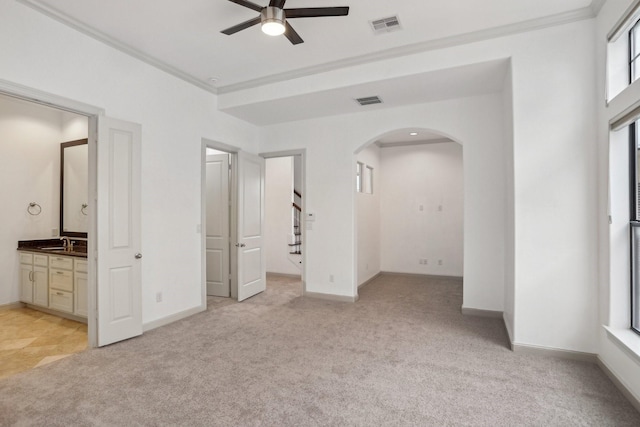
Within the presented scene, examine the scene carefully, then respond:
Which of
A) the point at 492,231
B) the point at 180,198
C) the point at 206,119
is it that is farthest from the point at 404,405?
the point at 206,119

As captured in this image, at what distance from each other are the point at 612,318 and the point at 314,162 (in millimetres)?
4000

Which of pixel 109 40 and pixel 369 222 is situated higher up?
pixel 109 40

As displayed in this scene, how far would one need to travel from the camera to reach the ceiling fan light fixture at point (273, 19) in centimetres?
262

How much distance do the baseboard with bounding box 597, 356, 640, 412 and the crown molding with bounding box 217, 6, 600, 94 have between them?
3005 millimetres

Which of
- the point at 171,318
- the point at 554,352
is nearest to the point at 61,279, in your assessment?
the point at 171,318

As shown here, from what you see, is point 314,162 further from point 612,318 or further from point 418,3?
point 612,318

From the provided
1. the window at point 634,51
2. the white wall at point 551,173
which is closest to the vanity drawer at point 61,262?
the white wall at point 551,173

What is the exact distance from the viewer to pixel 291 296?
5.47 metres

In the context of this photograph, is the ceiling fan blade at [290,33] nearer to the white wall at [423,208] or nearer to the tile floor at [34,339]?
the tile floor at [34,339]

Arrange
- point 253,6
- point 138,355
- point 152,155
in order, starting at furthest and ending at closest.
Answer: point 152,155, point 138,355, point 253,6

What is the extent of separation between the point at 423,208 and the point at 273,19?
210 inches

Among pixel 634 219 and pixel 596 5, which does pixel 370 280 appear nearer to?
pixel 634 219

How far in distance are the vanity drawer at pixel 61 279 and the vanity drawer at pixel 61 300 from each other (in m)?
0.06

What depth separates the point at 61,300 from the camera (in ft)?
14.2
